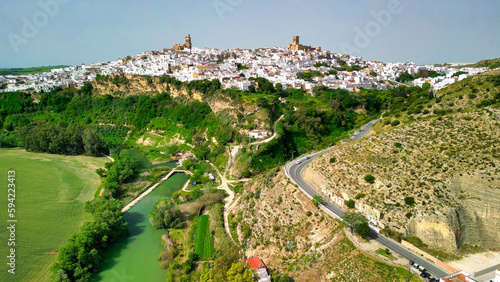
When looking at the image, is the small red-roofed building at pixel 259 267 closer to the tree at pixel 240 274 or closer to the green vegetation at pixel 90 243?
the tree at pixel 240 274

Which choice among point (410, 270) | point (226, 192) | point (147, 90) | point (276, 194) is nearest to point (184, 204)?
point (226, 192)

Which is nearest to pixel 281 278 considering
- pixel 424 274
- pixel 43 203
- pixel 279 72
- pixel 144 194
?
pixel 424 274

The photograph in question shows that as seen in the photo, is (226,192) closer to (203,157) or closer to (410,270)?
(203,157)

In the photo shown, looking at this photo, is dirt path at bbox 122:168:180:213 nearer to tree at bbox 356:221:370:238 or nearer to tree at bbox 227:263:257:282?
tree at bbox 227:263:257:282

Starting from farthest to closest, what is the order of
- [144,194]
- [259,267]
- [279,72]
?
[279,72] → [144,194] → [259,267]

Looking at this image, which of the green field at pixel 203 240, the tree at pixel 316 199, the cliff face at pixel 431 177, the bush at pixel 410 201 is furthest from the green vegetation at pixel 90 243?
the bush at pixel 410 201

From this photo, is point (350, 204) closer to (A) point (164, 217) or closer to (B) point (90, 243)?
(A) point (164, 217)
